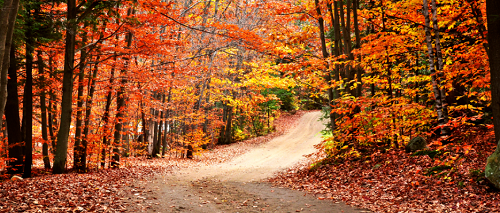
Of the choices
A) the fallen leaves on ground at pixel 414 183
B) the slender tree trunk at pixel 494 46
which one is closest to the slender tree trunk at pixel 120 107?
the fallen leaves on ground at pixel 414 183

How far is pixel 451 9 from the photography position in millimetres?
8648

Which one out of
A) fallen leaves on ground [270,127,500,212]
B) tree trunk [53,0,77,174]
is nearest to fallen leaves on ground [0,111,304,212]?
tree trunk [53,0,77,174]

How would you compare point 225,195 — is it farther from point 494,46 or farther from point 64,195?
point 494,46

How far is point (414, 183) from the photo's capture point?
738 cm

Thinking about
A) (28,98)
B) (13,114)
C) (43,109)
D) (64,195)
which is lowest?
(64,195)

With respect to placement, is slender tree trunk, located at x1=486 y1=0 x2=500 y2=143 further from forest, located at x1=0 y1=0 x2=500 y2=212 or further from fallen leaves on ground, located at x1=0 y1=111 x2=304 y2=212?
fallen leaves on ground, located at x1=0 y1=111 x2=304 y2=212

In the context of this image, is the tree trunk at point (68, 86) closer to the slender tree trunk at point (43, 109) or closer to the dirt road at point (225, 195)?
the slender tree trunk at point (43, 109)

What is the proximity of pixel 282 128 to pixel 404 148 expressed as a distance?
80.3ft

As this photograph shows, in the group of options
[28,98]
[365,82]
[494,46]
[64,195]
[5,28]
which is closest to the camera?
[5,28]

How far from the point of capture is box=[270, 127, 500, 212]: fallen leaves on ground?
6.11 meters

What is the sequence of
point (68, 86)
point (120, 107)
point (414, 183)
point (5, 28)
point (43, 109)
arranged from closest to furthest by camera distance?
point (5, 28), point (414, 183), point (68, 86), point (43, 109), point (120, 107)

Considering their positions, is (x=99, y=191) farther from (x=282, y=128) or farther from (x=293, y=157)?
(x=282, y=128)

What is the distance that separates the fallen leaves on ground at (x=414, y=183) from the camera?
6.11m

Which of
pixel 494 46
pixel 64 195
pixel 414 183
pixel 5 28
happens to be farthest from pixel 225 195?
pixel 494 46
